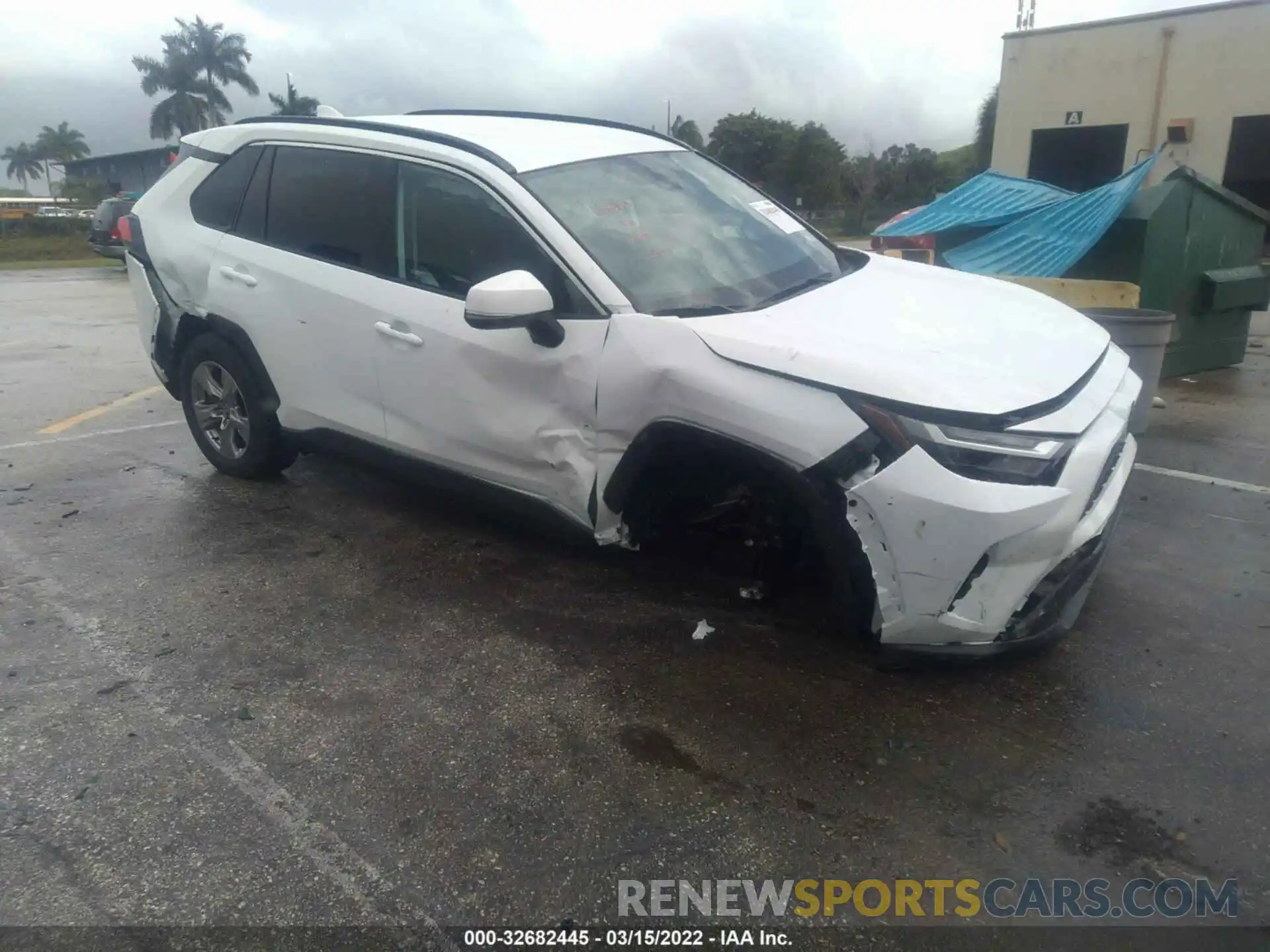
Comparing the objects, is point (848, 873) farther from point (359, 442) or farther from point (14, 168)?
point (14, 168)

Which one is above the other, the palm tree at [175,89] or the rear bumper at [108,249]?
the palm tree at [175,89]

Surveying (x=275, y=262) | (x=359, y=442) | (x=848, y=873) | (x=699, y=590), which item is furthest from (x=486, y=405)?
A: (x=848, y=873)

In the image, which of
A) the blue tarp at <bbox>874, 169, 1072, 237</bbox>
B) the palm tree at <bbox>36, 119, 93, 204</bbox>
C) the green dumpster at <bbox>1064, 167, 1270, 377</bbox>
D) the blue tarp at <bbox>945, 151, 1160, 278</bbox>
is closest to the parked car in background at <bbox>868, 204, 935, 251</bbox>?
the blue tarp at <bbox>874, 169, 1072, 237</bbox>

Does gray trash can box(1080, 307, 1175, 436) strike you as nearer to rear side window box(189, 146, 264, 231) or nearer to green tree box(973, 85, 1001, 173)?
rear side window box(189, 146, 264, 231)

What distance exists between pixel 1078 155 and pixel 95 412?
83.0ft

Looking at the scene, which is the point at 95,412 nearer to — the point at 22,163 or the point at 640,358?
the point at 640,358

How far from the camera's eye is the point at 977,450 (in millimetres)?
2775

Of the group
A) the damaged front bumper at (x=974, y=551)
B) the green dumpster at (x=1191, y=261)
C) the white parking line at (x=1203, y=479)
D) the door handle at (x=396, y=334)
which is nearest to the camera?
the damaged front bumper at (x=974, y=551)

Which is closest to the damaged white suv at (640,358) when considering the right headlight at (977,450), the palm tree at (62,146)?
the right headlight at (977,450)

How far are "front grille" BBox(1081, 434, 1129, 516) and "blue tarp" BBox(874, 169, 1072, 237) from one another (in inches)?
240

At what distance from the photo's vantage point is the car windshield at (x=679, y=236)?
139 inches

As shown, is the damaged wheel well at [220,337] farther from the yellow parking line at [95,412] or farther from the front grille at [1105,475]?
the front grille at [1105,475]

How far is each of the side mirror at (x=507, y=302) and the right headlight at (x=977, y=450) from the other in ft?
4.16

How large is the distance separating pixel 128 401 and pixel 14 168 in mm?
114048
